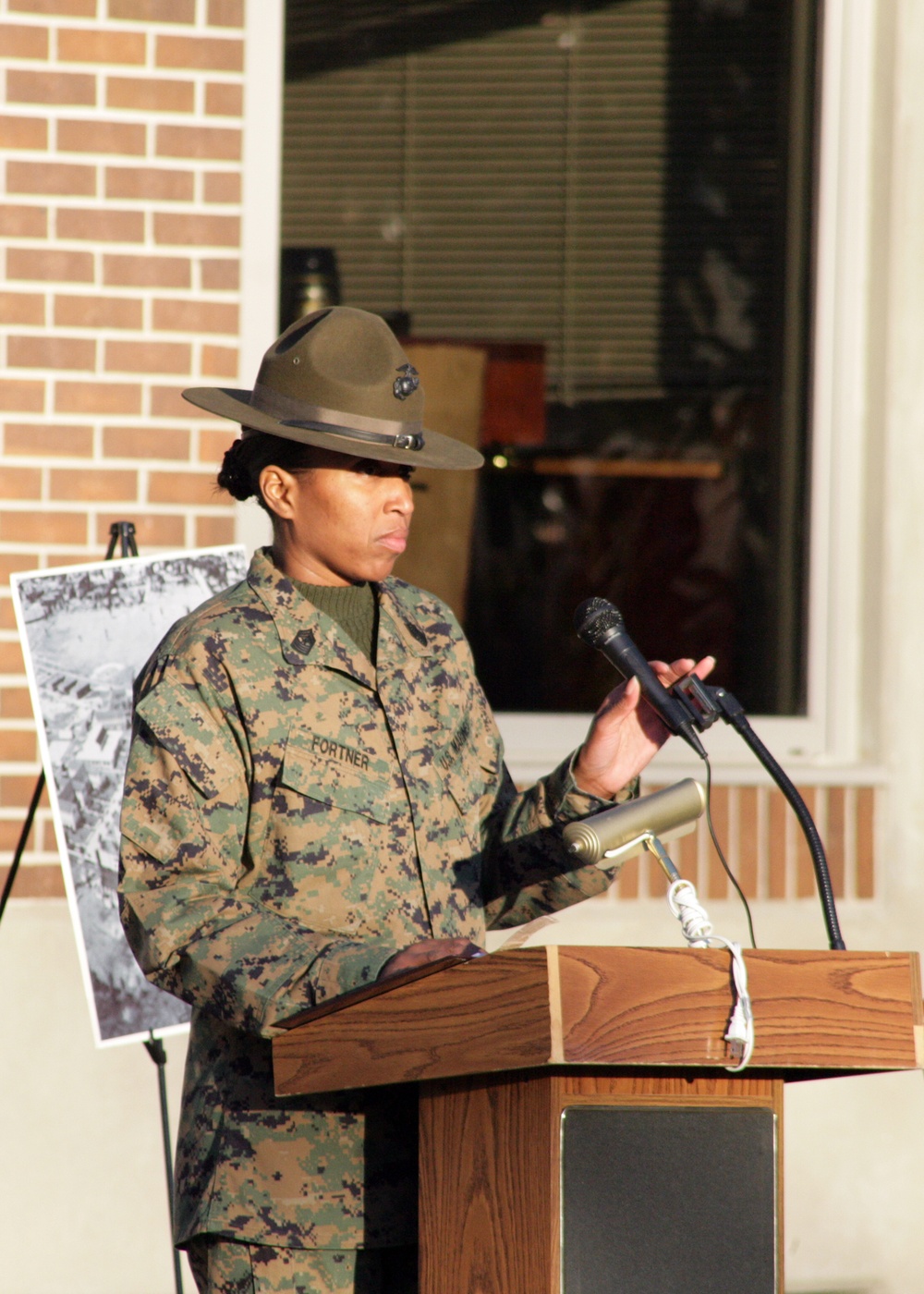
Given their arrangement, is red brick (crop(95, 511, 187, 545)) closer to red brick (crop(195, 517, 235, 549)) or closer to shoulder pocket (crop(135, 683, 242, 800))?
red brick (crop(195, 517, 235, 549))


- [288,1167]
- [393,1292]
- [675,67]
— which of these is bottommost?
[393,1292]

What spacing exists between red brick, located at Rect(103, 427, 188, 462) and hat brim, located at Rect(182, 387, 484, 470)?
51.9 inches

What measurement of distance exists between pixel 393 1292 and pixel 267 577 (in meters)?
1.03

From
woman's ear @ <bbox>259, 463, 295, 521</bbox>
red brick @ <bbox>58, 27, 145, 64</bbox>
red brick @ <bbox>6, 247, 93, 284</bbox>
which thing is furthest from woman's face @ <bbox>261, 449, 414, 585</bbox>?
red brick @ <bbox>58, 27, 145, 64</bbox>

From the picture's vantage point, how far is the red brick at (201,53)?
379cm

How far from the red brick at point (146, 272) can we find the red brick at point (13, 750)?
3.15 feet

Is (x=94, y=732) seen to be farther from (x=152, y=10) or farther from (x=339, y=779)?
(x=152, y=10)

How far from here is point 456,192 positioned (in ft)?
Result: 16.5

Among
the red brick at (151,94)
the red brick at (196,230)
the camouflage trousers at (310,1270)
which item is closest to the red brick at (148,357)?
the red brick at (196,230)

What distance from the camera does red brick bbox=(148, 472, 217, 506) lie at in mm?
3795

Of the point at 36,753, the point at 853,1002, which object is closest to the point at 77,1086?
the point at 36,753

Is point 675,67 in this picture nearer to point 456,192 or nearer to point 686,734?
point 456,192

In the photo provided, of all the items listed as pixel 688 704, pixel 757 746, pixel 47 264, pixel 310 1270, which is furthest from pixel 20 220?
pixel 310 1270

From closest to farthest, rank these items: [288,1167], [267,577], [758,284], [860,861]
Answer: [288,1167] < [267,577] < [860,861] < [758,284]
